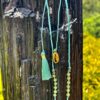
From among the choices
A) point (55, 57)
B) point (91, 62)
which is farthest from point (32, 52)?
point (91, 62)

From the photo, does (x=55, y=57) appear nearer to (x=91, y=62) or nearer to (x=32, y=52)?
(x=32, y=52)

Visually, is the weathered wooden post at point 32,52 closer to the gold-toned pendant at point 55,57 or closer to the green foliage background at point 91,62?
the gold-toned pendant at point 55,57

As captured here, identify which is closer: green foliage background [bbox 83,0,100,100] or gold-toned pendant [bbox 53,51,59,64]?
gold-toned pendant [bbox 53,51,59,64]

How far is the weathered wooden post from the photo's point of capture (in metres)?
1.46

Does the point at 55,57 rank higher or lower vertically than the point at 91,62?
higher

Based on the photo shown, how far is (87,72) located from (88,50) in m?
0.85

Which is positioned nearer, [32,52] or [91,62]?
[32,52]

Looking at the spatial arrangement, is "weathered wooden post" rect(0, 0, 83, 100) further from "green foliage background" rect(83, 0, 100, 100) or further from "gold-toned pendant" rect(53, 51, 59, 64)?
"green foliage background" rect(83, 0, 100, 100)

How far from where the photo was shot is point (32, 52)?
1.51 meters

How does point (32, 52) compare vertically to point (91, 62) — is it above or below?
above

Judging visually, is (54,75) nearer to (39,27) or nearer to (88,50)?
(39,27)

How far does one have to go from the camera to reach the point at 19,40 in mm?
1503

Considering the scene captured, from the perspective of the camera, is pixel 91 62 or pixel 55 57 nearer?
pixel 55 57

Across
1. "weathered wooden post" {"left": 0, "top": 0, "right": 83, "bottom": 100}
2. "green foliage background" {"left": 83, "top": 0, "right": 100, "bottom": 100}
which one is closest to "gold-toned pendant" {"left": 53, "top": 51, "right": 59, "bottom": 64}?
"weathered wooden post" {"left": 0, "top": 0, "right": 83, "bottom": 100}
